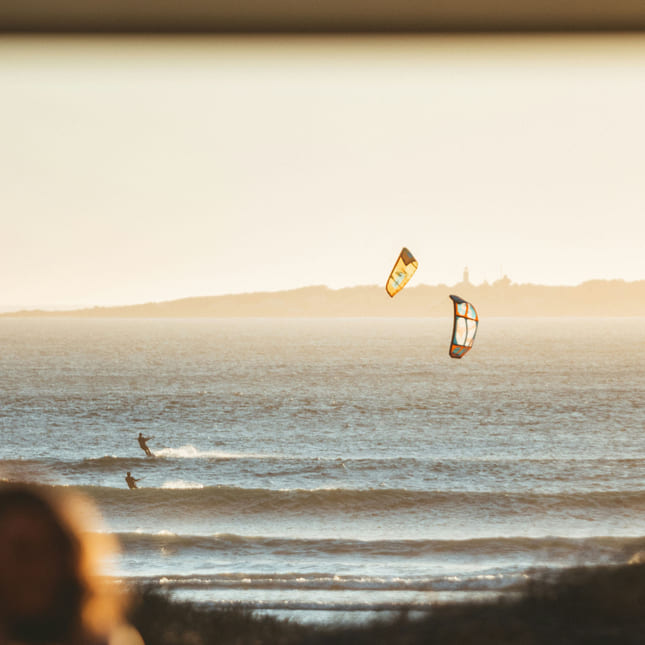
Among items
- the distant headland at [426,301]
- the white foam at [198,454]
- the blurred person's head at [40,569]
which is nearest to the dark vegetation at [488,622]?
the blurred person's head at [40,569]

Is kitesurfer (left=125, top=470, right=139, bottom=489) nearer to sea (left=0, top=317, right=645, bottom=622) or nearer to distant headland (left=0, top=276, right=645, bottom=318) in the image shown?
sea (left=0, top=317, right=645, bottom=622)

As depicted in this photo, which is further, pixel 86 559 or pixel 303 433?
pixel 303 433

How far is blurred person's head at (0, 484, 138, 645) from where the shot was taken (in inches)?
18.3

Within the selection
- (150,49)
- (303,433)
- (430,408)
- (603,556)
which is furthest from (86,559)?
(430,408)

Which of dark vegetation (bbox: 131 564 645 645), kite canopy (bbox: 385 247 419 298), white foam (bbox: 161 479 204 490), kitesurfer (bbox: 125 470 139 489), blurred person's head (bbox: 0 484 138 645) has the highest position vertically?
kite canopy (bbox: 385 247 419 298)

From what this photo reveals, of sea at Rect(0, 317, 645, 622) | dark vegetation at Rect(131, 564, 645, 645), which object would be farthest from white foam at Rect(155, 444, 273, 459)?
dark vegetation at Rect(131, 564, 645, 645)

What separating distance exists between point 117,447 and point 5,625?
17595 millimetres

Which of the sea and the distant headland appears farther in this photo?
the distant headland

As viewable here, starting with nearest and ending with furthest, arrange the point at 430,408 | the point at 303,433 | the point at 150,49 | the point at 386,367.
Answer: the point at 150,49 < the point at 303,433 < the point at 430,408 < the point at 386,367

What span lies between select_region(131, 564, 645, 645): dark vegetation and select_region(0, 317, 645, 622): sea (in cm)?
8

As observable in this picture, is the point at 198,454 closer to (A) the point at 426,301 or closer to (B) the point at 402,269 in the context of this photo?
(B) the point at 402,269

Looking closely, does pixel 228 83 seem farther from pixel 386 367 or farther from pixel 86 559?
pixel 386 367

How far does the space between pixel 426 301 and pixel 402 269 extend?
48025 millimetres

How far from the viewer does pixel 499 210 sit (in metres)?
35.4
